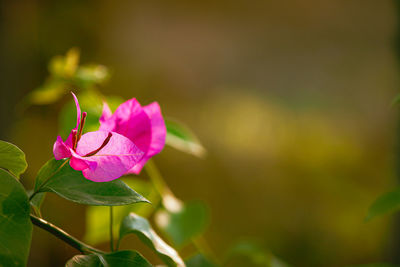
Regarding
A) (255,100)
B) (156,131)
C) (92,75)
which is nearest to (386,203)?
(156,131)

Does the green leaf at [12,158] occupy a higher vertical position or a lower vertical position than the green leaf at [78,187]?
higher

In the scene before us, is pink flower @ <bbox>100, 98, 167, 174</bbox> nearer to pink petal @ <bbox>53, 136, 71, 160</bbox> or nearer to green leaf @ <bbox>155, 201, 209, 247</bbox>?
pink petal @ <bbox>53, 136, 71, 160</bbox>

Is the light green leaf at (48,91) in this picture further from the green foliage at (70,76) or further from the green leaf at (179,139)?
the green leaf at (179,139)

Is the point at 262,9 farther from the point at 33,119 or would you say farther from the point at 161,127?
the point at 161,127

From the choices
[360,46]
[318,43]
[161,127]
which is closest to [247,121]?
[318,43]

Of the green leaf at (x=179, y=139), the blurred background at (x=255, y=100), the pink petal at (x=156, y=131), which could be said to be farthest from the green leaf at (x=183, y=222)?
the blurred background at (x=255, y=100)
